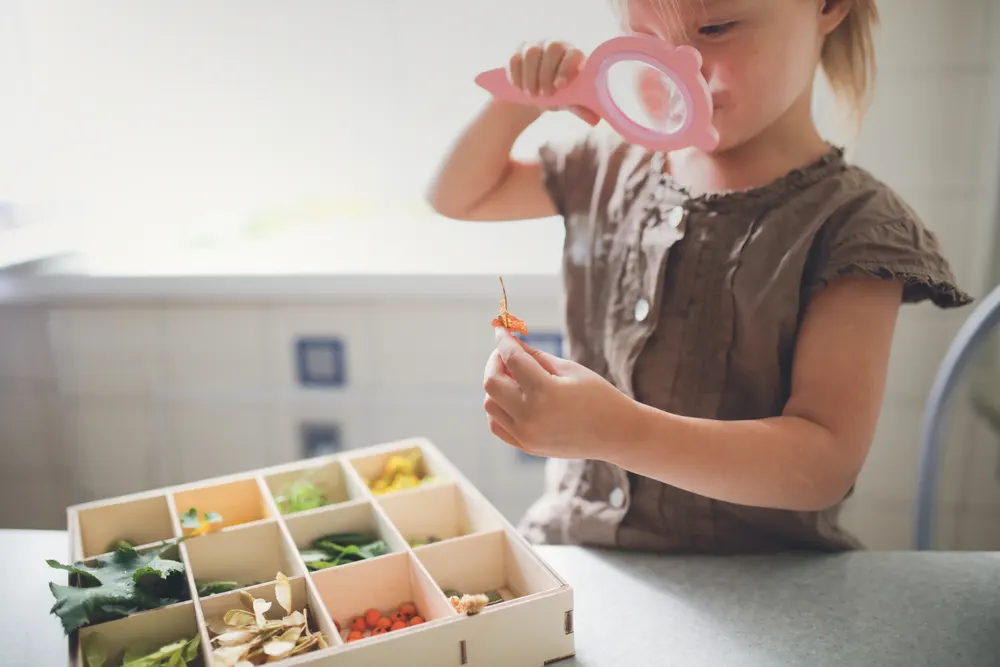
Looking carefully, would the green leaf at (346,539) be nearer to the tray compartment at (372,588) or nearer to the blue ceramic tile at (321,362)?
the tray compartment at (372,588)

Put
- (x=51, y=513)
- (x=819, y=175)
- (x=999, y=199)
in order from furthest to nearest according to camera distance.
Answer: (x=51, y=513)
(x=999, y=199)
(x=819, y=175)

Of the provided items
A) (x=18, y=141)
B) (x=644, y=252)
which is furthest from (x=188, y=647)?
(x=18, y=141)

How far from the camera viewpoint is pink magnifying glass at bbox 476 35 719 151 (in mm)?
522

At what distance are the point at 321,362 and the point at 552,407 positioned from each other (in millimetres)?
745

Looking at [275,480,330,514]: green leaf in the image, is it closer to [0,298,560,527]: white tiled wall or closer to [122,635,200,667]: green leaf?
[122,635,200,667]: green leaf

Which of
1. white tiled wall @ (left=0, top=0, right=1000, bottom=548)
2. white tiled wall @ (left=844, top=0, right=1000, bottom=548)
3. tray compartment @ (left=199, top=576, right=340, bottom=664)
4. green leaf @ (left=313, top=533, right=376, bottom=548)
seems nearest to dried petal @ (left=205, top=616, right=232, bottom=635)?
tray compartment @ (left=199, top=576, right=340, bottom=664)

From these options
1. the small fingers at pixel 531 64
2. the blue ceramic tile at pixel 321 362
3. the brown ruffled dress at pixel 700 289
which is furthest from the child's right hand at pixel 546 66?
the blue ceramic tile at pixel 321 362

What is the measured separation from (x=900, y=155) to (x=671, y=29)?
614 millimetres

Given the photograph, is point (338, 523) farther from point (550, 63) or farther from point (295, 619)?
point (550, 63)

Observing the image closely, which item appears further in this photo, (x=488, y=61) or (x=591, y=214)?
(x=488, y=61)

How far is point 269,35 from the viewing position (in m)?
1.08

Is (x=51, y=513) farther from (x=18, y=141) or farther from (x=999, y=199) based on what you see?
(x=999, y=199)

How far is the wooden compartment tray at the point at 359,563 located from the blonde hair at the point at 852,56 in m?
0.42

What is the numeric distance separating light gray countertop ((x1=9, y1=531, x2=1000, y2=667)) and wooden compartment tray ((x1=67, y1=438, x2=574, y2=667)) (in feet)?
0.18
